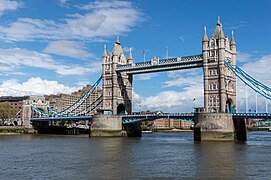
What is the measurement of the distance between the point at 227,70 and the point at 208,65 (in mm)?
3394

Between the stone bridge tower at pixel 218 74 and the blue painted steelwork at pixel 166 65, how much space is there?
244 centimetres

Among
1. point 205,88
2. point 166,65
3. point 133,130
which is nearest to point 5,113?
point 133,130

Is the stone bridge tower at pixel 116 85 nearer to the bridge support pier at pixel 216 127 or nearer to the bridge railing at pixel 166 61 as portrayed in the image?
the bridge railing at pixel 166 61

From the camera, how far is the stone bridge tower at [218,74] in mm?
66562

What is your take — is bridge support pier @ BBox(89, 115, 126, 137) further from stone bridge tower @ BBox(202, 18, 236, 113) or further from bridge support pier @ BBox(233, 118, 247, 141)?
bridge support pier @ BBox(233, 118, 247, 141)

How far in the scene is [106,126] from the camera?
75688 millimetres

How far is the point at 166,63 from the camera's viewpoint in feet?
242

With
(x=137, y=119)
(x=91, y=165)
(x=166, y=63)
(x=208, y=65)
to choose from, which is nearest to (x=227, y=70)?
(x=208, y=65)

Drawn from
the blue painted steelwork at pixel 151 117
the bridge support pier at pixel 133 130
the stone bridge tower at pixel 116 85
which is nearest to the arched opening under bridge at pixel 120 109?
the stone bridge tower at pixel 116 85

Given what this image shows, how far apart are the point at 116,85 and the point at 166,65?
13.9 meters

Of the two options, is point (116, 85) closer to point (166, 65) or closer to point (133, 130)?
point (133, 130)

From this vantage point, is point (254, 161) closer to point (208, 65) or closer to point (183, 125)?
point (208, 65)

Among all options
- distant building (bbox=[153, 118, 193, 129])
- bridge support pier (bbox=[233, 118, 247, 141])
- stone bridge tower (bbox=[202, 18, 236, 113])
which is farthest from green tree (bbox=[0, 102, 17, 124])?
distant building (bbox=[153, 118, 193, 129])

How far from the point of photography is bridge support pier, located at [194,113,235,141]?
59.5m
